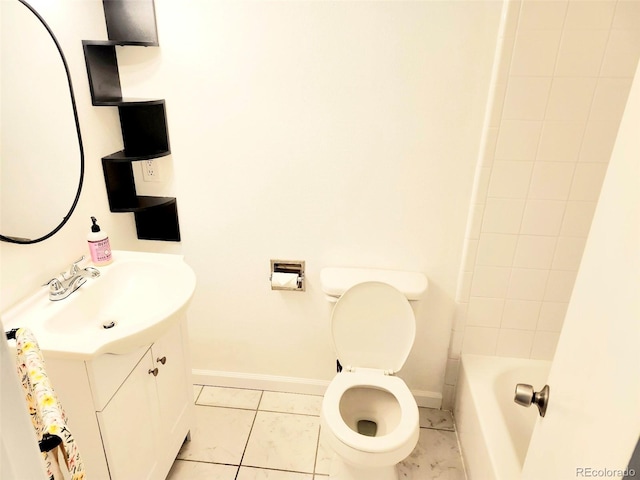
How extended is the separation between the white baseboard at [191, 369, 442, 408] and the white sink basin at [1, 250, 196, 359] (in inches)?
33.0

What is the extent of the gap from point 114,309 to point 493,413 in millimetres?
1480

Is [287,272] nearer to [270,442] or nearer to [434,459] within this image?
[270,442]

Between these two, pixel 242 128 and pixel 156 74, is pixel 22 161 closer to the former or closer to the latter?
pixel 156 74

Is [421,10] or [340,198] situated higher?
[421,10]

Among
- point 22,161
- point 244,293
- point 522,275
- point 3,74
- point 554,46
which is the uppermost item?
point 554,46

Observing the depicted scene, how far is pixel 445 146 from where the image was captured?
171 cm

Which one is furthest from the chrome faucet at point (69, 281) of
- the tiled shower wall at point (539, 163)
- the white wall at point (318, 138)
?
the tiled shower wall at point (539, 163)

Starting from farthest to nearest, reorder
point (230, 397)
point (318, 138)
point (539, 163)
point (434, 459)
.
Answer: point (230, 397)
point (434, 459)
point (318, 138)
point (539, 163)

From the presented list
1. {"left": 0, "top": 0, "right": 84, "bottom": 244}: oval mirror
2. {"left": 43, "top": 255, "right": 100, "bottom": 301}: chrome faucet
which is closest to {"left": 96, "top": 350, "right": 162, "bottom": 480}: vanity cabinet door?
{"left": 43, "top": 255, "right": 100, "bottom": 301}: chrome faucet

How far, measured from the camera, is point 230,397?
2209 millimetres

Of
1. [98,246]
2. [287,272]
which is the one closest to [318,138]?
[287,272]

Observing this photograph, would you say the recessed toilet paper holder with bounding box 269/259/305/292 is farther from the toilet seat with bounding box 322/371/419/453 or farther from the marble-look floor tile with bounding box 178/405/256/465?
the marble-look floor tile with bounding box 178/405/256/465

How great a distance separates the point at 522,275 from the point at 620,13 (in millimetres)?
993

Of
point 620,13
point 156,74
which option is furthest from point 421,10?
point 156,74
